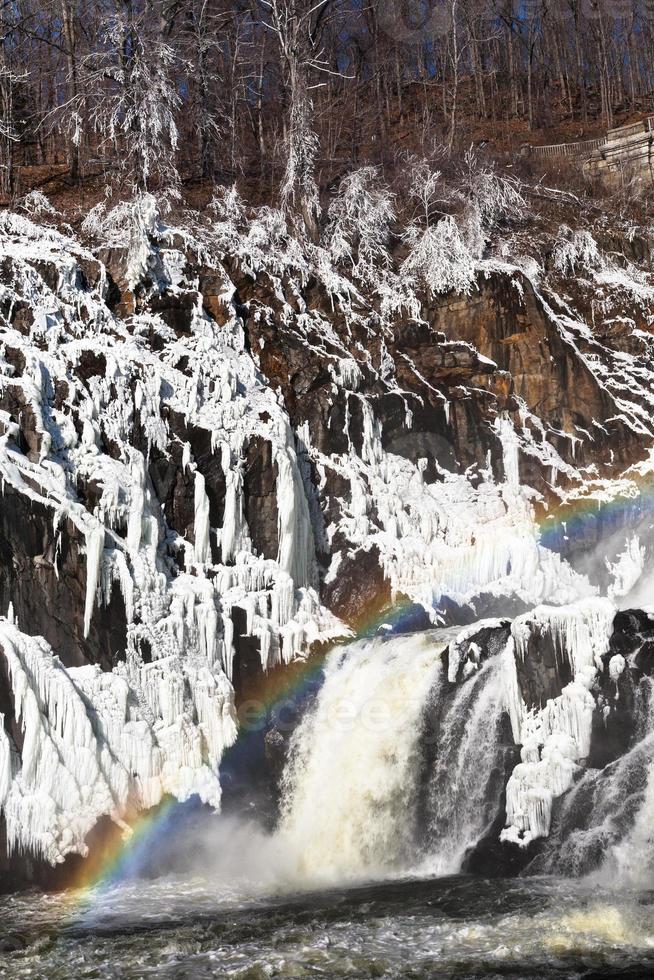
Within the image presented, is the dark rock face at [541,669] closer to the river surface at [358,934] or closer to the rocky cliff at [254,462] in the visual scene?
the rocky cliff at [254,462]

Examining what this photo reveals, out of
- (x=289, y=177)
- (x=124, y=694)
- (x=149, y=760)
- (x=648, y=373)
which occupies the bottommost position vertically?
(x=149, y=760)

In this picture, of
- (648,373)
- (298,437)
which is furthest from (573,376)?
(298,437)

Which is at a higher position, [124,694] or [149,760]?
[124,694]

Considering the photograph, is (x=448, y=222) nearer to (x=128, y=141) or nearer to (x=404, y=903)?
(x=128, y=141)

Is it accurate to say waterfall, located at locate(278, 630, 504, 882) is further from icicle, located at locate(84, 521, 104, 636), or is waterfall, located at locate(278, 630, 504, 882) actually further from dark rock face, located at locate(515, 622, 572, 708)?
icicle, located at locate(84, 521, 104, 636)

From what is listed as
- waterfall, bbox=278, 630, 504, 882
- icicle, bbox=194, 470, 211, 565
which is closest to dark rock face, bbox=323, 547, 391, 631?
waterfall, bbox=278, 630, 504, 882

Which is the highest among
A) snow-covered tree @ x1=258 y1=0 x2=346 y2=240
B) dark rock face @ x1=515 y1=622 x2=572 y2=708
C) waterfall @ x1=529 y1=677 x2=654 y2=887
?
snow-covered tree @ x1=258 y1=0 x2=346 y2=240
